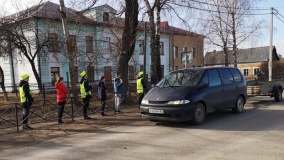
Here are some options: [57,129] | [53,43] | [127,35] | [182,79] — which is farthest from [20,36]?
[182,79]

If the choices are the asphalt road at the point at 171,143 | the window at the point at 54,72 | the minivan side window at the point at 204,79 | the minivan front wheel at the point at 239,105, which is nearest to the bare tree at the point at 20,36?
the window at the point at 54,72

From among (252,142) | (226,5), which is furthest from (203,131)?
(226,5)

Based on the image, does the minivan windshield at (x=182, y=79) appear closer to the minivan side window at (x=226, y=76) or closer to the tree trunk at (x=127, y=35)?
the minivan side window at (x=226, y=76)

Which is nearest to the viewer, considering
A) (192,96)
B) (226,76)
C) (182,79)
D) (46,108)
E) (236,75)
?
(192,96)

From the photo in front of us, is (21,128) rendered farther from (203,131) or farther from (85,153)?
(203,131)

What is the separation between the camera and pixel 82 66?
2419cm

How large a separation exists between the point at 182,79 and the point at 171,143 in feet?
10.3

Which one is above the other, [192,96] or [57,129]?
[192,96]

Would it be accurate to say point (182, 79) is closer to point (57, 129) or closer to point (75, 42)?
point (57, 129)

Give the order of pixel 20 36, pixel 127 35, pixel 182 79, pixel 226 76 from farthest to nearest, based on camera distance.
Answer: pixel 20 36 → pixel 127 35 → pixel 226 76 → pixel 182 79

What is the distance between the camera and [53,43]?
68.1 ft

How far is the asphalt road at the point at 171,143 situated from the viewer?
5594mm

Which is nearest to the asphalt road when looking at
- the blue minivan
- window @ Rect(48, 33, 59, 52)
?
the blue minivan

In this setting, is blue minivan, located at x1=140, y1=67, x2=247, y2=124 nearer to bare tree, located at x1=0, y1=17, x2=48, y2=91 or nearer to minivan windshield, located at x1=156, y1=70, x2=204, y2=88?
minivan windshield, located at x1=156, y1=70, x2=204, y2=88
